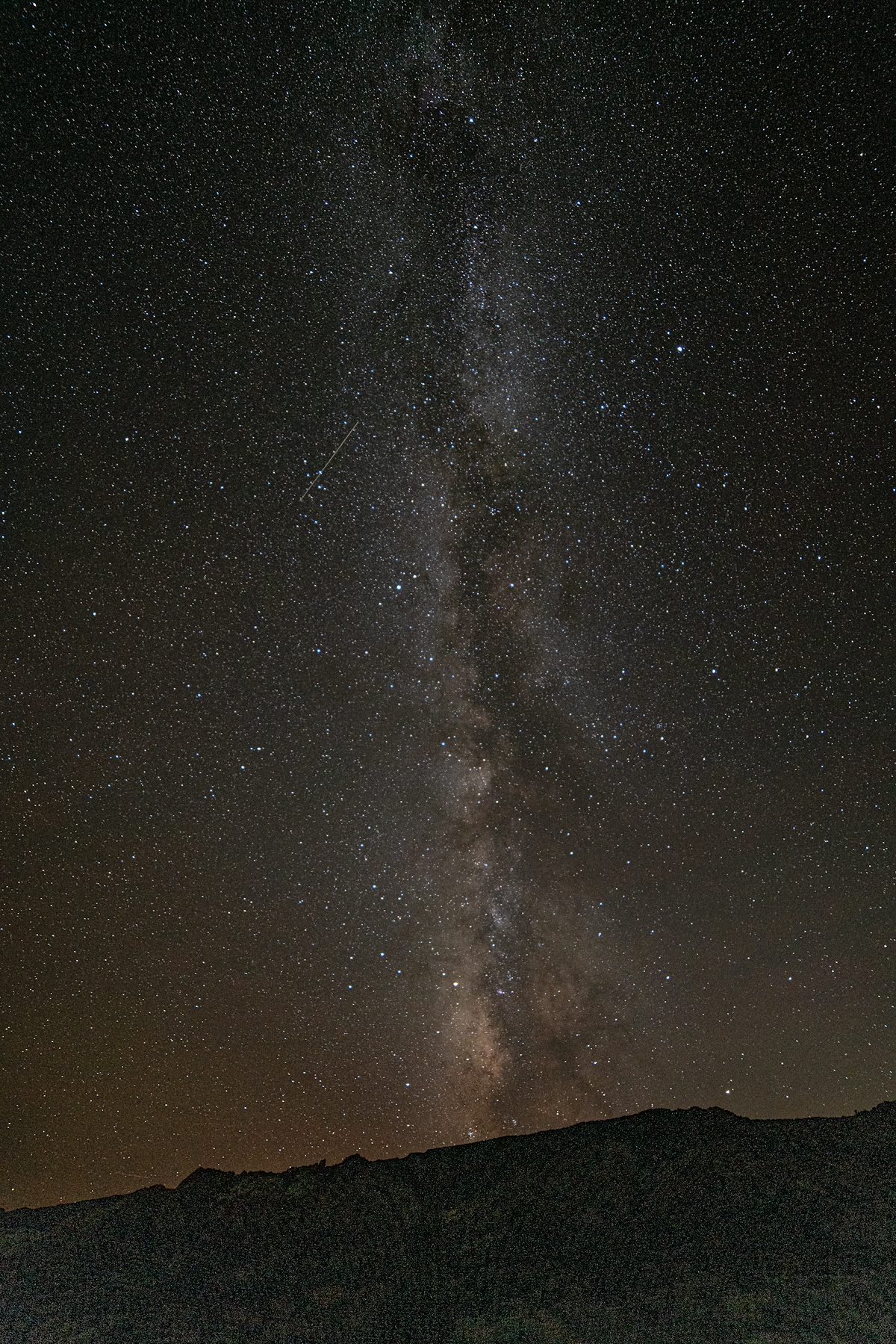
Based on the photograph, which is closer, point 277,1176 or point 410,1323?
point 410,1323

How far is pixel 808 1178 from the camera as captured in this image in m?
21.5

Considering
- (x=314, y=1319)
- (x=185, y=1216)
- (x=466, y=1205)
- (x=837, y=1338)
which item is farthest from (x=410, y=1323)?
(x=837, y=1338)

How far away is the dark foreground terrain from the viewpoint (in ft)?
61.4

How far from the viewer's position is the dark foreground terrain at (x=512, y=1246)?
61.4ft

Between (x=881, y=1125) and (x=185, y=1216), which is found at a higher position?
(x=185, y=1216)

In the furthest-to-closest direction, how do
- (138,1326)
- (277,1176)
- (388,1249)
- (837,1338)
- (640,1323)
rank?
(277,1176)
(388,1249)
(138,1326)
(640,1323)
(837,1338)

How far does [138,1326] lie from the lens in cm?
2066

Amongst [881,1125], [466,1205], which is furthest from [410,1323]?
[881,1125]

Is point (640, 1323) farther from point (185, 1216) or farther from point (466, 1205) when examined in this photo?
point (185, 1216)

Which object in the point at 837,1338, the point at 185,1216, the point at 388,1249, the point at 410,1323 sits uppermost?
the point at 185,1216

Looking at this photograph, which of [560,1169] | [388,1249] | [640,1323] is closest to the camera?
[640,1323]

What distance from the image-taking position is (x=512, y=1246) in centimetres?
2333

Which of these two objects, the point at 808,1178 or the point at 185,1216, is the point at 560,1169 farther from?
the point at 185,1216

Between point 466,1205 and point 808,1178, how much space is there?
8548 mm
